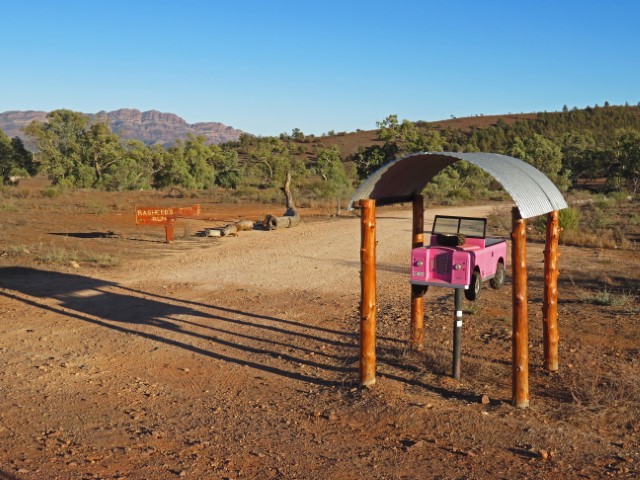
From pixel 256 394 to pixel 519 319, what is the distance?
2.73 metres

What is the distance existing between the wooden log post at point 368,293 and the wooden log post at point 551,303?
203 cm

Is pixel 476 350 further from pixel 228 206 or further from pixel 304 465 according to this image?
pixel 228 206

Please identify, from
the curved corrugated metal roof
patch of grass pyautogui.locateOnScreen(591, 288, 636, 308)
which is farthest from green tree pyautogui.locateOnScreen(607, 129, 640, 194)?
the curved corrugated metal roof

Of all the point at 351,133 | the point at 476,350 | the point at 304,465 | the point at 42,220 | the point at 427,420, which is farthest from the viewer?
the point at 351,133

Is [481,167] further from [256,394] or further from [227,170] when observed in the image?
[227,170]

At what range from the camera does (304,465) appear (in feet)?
15.6

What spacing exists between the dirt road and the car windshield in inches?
59.8

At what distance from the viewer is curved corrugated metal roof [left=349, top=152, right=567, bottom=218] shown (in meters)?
5.78

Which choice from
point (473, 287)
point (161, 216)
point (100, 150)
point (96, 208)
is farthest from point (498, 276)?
point (100, 150)

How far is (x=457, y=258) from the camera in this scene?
6.03 metres

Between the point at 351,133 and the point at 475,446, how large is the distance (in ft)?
380

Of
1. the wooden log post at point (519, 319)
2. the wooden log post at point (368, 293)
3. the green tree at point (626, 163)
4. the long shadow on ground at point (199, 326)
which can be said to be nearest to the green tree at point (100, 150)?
the green tree at point (626, 163)

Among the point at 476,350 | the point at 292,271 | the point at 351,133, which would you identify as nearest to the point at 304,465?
the point at 476,350

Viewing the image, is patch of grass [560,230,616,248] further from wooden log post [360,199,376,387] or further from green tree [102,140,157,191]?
green tree [102,140,157,191]
